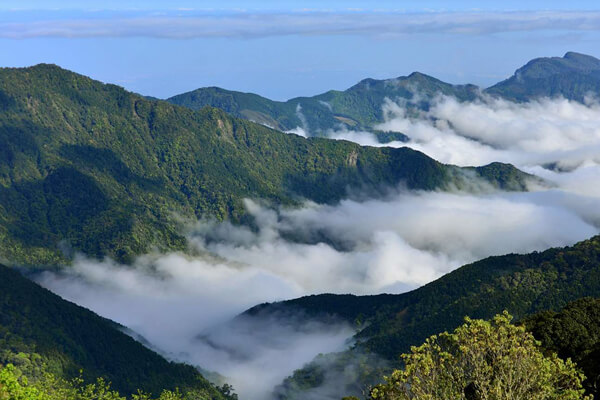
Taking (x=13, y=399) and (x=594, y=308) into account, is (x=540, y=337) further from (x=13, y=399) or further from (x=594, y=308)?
(x=13, y=399)

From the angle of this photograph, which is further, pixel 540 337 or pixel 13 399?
pixel 540 337

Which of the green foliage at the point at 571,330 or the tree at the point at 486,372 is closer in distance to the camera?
the tree at the point at 486,372

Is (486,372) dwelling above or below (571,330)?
below

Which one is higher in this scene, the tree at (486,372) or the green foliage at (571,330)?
the green foliage at (571,330)

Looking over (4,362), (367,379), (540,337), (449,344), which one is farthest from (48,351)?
(449,344)
